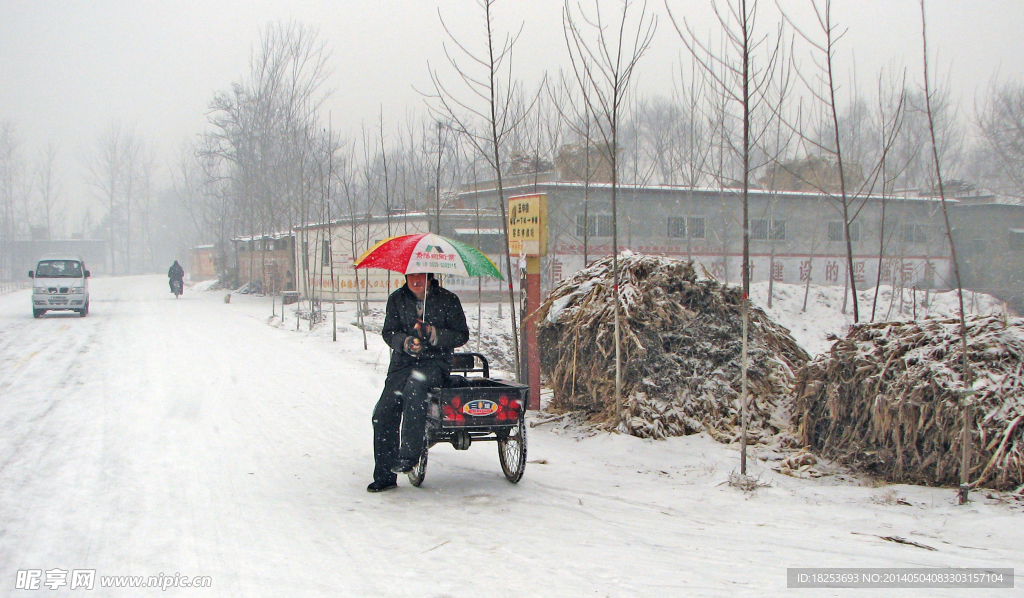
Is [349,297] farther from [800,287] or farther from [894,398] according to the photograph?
[894,398]

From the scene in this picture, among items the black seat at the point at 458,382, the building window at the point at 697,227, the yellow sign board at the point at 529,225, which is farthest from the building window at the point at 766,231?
the black seat at the point at 458,382

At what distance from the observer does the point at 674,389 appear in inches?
331

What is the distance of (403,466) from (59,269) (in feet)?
73.2

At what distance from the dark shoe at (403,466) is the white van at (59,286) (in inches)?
836

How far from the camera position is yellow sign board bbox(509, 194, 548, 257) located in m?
9.23

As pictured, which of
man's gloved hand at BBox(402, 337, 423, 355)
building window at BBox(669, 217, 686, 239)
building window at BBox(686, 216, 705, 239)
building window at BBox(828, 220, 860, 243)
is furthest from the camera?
building window at BBox(828, 220, 860, 243)

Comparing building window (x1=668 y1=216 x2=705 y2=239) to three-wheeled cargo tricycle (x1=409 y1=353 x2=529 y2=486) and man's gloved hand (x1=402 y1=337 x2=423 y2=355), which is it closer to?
three-wheeled cargo tricycle (x1=409 y1=353 x2=529 y2=486)

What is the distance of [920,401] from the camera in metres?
6.07

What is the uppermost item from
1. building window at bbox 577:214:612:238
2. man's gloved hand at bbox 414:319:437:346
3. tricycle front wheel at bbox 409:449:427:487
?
building window at bbox 577:214:612:238

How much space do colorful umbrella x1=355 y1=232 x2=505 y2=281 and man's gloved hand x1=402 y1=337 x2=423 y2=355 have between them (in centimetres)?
53

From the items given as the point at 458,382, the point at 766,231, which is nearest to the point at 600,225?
the point at 766,231

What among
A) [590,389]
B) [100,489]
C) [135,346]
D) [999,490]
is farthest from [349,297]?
[999,490]

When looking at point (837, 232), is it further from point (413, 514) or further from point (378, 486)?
point (413, 514)

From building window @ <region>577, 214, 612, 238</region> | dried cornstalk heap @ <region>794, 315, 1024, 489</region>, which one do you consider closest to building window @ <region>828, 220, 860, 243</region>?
building window @ <region>577, 214, 612, 238</region>
